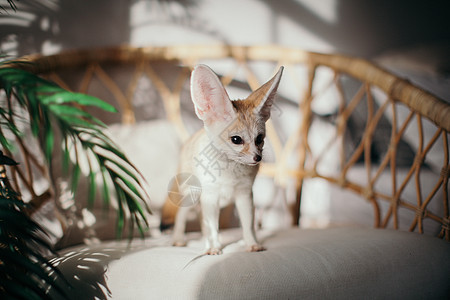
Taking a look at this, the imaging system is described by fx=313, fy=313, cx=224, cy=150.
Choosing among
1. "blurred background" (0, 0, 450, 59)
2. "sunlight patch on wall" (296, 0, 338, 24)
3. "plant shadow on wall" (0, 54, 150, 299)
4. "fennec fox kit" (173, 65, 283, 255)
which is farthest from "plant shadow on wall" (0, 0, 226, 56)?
"fennec fox kit" (173, 65, 283, 255)

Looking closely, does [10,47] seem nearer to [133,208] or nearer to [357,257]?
[133,208]

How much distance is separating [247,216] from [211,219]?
0.09 metres

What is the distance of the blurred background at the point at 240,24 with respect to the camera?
124 centimetres

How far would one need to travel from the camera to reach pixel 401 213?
119 cm

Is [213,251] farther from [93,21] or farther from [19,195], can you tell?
[93,21]

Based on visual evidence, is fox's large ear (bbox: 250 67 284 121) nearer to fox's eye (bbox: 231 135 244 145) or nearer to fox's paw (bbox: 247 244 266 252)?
fox's eye (bbox: 231 135 244 145)

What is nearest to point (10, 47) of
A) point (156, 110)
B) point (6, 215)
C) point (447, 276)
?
point (156, 110)

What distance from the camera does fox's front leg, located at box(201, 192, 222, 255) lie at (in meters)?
0.68

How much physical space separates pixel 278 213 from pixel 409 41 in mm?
1049

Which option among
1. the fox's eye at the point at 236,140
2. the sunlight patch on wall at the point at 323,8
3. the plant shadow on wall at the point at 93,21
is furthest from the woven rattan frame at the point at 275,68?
the fox's eye at the point at 236,140

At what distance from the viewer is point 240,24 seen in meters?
1.39

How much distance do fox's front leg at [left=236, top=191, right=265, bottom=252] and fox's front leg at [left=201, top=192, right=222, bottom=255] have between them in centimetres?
6

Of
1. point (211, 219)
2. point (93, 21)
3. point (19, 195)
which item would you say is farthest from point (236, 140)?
point (93, 21)

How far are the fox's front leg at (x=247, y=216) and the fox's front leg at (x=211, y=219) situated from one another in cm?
6
